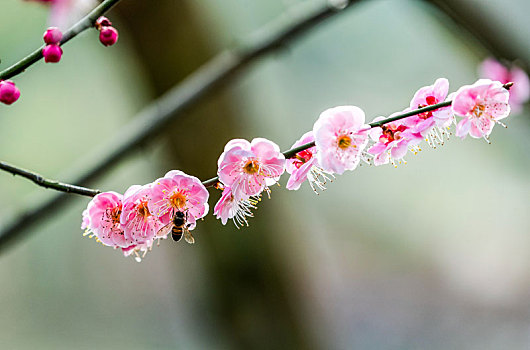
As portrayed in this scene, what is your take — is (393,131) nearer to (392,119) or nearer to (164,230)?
(392,119)

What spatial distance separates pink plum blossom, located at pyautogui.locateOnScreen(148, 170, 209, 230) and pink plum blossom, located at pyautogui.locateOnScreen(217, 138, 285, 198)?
0.7 inches

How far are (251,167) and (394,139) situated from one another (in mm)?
96

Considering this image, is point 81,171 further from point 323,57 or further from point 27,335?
point 323,57

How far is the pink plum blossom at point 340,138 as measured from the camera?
301mm

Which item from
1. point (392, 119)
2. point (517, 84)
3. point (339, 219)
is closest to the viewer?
point (392, 119)

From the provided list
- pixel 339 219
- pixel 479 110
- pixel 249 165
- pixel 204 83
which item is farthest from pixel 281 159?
pixel 339 219

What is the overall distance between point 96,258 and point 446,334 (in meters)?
1.45

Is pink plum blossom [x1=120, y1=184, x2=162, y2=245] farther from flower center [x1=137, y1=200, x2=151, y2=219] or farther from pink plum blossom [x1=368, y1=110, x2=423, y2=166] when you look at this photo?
pink plum blossom [x1=368, y1=110, x2=423, y2=166]

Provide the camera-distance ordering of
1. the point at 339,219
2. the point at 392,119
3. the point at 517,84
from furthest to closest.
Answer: the point at 339,219, the point at 517,84, the point at 392,119

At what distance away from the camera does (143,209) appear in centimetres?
33

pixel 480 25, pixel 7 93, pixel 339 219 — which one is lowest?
pixel 7 93

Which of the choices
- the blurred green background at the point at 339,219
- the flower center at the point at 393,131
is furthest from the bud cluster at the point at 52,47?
the blurred green background at the point at 339,219

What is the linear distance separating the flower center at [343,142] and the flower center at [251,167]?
5 cm

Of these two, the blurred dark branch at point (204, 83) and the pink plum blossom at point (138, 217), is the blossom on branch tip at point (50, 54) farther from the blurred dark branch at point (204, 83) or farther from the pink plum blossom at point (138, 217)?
the blurred dark branch at point (204, 83)
